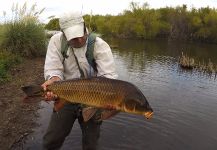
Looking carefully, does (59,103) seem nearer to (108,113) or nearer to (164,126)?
(108,113)

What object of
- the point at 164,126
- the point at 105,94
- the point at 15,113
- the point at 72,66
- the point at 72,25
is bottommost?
the point at 164,126

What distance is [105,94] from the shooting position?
4246 mm

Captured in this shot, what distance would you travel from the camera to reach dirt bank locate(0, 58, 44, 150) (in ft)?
25.3

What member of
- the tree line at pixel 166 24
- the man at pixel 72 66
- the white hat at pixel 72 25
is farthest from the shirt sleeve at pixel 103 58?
the tree line at pixel 166 24

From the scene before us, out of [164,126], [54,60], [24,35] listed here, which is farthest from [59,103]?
[24,35]

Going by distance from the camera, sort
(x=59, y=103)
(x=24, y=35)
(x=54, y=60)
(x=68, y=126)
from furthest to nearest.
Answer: (x=24, y=35) < (x=68, y=126) < (x=54, y=60) < (x=59, y=103)

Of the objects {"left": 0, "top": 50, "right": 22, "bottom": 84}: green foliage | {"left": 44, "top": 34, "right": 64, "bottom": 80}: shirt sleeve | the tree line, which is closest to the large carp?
{"left": 44, "top": 34, "right": 64, "bottom": 80}: shirt sleeve

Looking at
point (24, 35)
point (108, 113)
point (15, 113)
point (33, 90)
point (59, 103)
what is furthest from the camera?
point (24, 35)

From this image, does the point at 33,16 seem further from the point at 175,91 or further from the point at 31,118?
the point at 31,118

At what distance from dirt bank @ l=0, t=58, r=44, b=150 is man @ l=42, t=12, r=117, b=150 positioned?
0.51 m

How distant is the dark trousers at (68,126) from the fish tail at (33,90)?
2.57 feet

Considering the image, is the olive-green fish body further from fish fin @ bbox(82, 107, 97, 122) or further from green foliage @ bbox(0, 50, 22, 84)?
green foliage @ bbox(0, 50, 22, 84)

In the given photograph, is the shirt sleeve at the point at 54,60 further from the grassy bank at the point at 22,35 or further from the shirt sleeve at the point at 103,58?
the grassy bank at the point at 22,35

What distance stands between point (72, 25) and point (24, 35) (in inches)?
569
